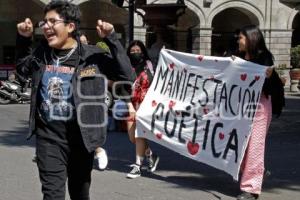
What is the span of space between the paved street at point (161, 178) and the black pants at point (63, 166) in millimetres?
1811

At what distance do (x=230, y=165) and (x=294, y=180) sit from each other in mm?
1219

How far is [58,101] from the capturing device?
4109 mm

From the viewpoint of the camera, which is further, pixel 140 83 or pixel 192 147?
pixel 140 83

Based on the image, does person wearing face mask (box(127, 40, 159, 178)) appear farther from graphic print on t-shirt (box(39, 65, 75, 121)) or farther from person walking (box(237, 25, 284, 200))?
graphic print on t-shirt (box(39, 65, 75, 121))

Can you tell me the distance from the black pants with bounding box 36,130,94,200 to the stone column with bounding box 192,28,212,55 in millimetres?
25639

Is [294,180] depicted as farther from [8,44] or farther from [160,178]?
[8,44]

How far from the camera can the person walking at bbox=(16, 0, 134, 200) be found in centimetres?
408

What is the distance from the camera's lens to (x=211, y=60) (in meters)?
6.74

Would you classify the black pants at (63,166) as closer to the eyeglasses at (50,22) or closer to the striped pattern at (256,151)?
the eyeglasses at (50,22)

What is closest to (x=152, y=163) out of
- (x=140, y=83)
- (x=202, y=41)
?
(x=140, y=83)

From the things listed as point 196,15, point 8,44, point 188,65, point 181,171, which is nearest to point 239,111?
point 188,65

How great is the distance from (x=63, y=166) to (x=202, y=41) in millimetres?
26012

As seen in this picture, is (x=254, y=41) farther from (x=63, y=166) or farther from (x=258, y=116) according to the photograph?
(x=63, y=166)

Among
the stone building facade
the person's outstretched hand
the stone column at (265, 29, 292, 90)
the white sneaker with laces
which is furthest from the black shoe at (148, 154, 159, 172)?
the stone column at (265, 29, 292, 90)
